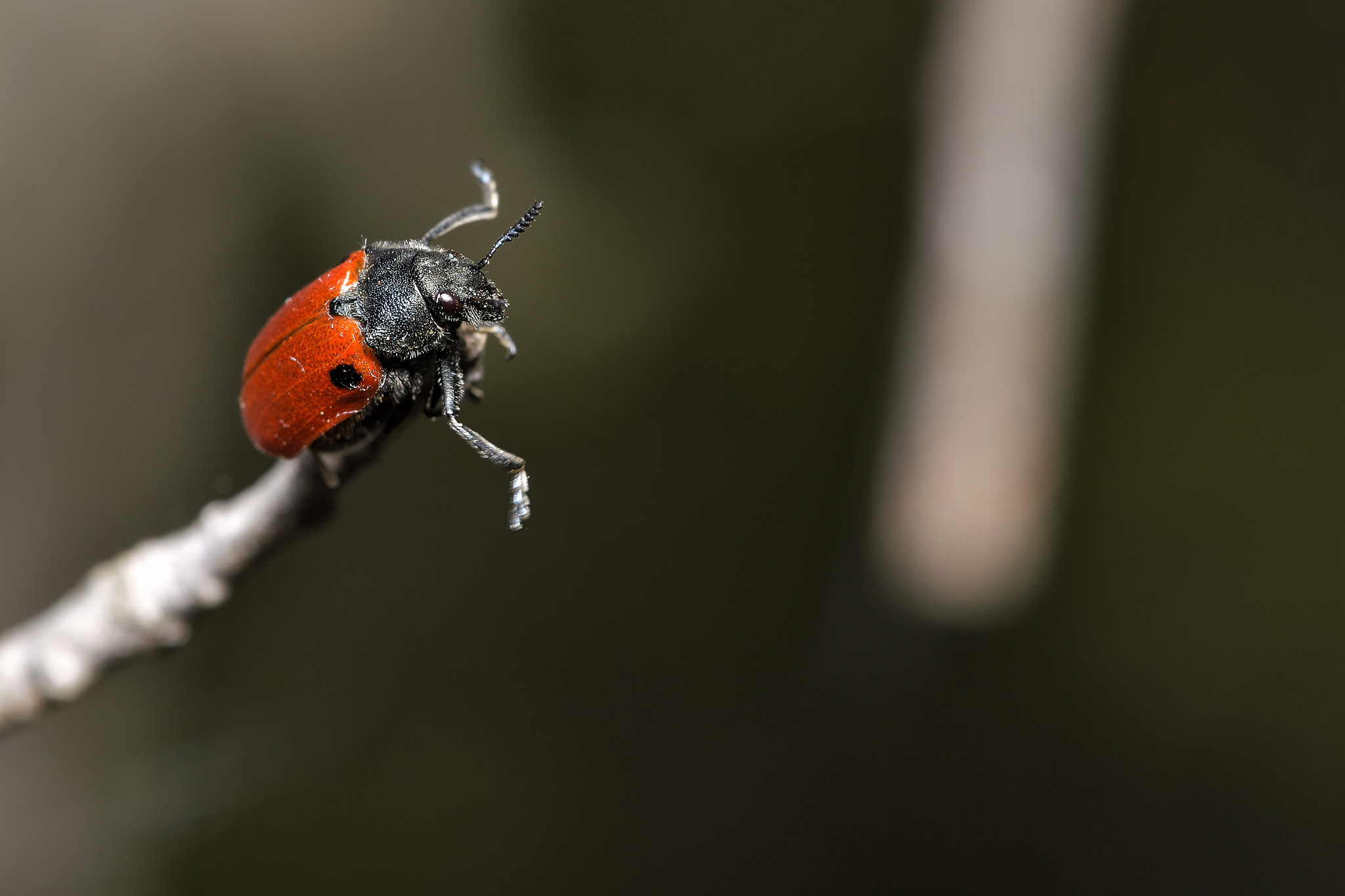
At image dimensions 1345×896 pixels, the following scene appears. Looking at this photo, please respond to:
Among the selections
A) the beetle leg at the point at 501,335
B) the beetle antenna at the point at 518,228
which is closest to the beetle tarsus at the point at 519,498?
the beetle leg at the point at 501,335

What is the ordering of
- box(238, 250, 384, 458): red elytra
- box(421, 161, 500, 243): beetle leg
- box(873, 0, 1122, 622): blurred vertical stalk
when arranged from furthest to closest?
box(873, 0, 1122, 622): blurred vertical stalk
box(421, 161, 500, 243): beetle leg
box(238, 250, 384, 458): red elytra

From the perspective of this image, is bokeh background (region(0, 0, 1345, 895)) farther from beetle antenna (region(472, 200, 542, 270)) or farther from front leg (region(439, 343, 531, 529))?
front leg (region(439, 343, 531, 529))

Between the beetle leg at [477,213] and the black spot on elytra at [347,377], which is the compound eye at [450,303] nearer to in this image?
the black spot on elytra at [347,377]

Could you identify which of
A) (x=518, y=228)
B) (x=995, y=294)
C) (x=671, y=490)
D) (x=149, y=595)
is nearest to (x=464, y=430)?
(x=518, y=228)

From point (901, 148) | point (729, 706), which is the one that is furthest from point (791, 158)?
point (729, 706)

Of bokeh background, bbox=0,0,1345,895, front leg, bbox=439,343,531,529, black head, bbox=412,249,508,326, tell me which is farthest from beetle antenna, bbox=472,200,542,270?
bokeh background, bbox=0,0,1345,895

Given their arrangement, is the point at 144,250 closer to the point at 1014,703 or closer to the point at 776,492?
the point at 776,492
